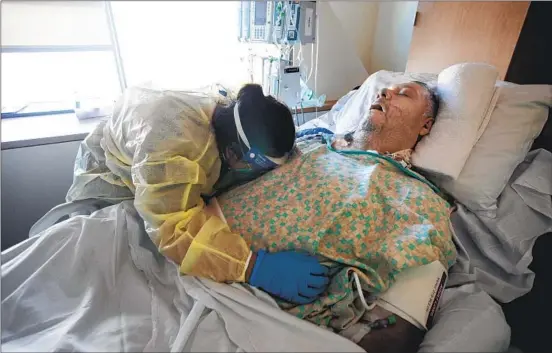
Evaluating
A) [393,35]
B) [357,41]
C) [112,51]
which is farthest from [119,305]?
[393,35]

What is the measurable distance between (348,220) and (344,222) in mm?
12

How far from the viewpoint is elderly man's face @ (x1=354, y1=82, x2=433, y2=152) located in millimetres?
1185

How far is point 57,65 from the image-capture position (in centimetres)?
183

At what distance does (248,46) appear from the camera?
160cm

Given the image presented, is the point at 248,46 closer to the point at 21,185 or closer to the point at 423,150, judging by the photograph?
the point at 423,150

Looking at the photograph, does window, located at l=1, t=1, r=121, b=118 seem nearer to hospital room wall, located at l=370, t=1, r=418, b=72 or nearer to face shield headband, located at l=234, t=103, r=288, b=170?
face shield headband, located at l=234, t=103, r=288, b=170

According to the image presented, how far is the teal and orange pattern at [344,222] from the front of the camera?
80cm

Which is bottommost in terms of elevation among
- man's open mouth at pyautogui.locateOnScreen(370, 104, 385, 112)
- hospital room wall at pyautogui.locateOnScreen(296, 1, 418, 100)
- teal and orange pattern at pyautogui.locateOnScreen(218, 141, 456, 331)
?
teal and orange pattern at pyautogui.locateOnScreen(218, 141, 456, 331)

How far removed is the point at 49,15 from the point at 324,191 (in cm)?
150

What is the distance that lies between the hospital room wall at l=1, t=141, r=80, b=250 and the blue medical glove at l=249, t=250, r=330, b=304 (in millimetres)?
1252

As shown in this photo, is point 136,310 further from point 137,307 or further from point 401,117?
point 401,117

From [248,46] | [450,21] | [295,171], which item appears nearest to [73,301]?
[295,171]

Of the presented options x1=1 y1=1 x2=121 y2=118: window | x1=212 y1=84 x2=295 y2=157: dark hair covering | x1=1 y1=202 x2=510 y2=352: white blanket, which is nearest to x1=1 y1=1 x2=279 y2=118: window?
x1=1 y1=1 x2=121 y2=118: window

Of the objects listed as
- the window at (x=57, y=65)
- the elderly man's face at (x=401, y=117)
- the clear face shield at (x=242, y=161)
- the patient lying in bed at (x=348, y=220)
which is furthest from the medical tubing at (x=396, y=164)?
the window at (x=57, y=65)
